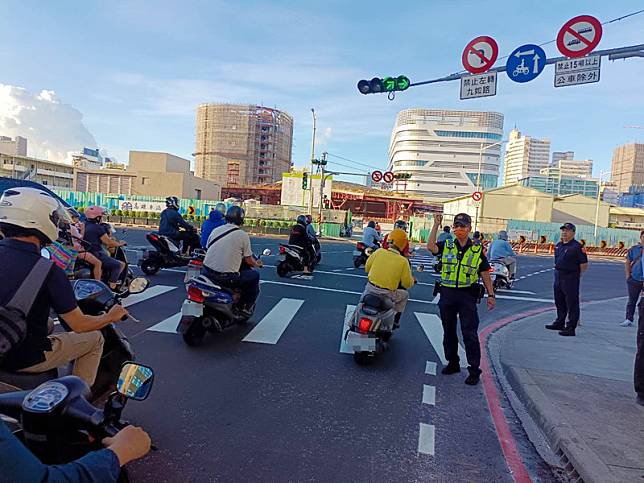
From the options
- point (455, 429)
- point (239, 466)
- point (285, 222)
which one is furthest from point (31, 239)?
point (285, 222)

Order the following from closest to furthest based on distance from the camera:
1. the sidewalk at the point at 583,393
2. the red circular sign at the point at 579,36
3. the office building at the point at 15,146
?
the sidewalk at the point at 583,393, the red circular sign at the point at 579,36, the office building at the point at 15,146

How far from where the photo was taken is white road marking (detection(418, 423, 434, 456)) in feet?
13.0

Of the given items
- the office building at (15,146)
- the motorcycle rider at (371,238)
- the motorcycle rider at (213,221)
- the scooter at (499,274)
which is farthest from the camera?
the office building at (15,146)

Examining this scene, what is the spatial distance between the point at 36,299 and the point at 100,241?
612 centimetres

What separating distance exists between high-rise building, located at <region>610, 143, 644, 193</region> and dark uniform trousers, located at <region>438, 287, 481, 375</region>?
141 metres

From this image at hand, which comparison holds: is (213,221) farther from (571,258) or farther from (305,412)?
(571,258)

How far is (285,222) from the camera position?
134 feet

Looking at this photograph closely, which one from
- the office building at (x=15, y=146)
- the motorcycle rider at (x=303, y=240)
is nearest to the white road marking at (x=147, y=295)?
the motorcycle rider at (x=303, y=240)

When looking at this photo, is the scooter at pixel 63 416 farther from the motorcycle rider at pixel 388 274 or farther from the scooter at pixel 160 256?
the scooter at pixel 160 256

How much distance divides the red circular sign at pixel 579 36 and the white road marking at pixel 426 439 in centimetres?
706

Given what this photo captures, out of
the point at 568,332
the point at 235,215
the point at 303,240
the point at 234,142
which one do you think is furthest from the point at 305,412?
the point at 234,142

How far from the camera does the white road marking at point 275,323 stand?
699 cm

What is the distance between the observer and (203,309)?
6223 mm

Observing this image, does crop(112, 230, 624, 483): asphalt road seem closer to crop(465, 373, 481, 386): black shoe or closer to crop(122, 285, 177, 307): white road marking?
crop(465, 373, 481, 386): black shoe
